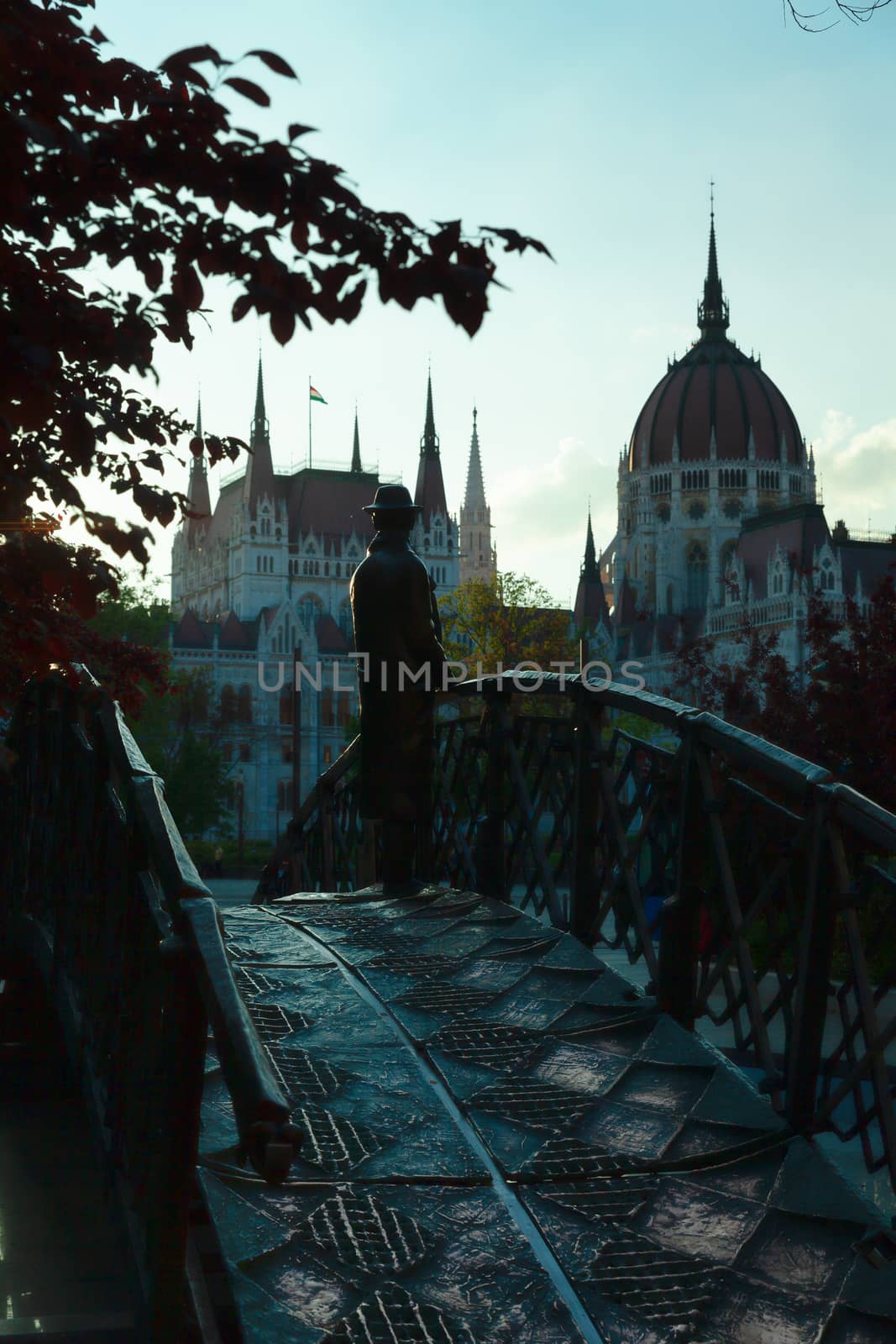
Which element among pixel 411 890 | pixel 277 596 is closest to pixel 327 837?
pixel 411 890

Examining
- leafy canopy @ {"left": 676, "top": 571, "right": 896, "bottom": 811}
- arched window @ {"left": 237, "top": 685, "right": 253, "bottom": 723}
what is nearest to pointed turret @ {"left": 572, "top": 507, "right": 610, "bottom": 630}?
arched window @ {"left": 237, "top": 685, "right": 253, "bottom": 723}

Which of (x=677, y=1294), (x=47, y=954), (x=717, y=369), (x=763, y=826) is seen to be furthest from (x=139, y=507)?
(x=717, y=369)

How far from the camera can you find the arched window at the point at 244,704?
322 feet

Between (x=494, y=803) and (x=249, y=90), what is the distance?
4269 millimetres

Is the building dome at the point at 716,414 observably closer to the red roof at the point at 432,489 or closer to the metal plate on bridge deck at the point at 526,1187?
the red roof at the point at 432,489

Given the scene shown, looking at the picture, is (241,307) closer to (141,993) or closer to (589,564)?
(141,993)

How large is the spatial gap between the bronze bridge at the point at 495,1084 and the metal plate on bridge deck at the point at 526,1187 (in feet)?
0.03

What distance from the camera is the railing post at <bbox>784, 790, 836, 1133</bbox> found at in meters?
3.87

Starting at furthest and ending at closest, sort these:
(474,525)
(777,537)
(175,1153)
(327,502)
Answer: (474,525) → (327,502) → (777,537) → (175,1153)

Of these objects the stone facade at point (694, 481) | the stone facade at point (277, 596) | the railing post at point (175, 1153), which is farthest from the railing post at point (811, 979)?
the stone facade at point (694, 481)

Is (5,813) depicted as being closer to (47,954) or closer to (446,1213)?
(47,954)

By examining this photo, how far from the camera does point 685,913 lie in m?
4.82

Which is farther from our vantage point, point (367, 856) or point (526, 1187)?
point (367, 856)

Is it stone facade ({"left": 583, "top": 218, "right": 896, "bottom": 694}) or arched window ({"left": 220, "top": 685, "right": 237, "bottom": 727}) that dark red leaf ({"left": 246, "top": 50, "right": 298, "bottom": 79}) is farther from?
stone facade ({"left": 583, "top": 218, "right": 896, "bottom": 694})
